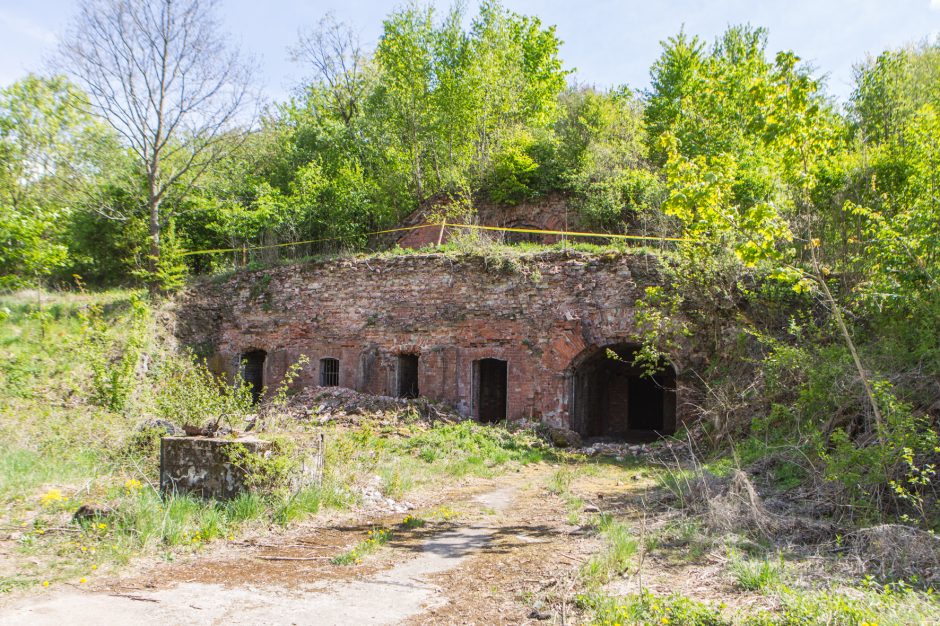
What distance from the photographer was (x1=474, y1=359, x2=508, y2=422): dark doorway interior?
17.6 m

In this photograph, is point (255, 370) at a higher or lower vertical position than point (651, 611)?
higher

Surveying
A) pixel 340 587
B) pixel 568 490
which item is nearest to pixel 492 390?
pixel 568 490

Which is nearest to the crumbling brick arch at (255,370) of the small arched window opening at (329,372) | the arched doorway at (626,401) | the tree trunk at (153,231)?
the small arched window opening at (329,372)

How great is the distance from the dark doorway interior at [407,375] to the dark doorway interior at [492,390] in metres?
1.88

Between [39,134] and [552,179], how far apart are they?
16.5 meters

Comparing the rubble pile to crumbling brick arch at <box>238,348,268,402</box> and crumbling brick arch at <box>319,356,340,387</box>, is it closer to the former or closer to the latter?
crumbling brick arch at <box>319,356,340,387</box>

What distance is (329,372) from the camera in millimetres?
18641

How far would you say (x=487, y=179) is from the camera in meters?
23.9

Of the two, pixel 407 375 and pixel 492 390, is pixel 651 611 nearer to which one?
pixel 492 390

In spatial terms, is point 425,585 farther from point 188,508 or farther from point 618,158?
point 618,158

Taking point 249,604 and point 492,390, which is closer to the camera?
point 249,604

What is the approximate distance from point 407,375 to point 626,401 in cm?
701

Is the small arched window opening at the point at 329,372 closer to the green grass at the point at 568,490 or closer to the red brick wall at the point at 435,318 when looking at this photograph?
the red brick wall at the point at 435,318

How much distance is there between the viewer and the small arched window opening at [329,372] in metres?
18.5
